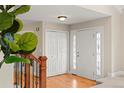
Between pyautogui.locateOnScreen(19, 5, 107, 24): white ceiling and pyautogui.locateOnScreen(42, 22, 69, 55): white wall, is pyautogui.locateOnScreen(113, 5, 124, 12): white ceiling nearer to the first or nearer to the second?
pyautogui.locateOnScreen(19, 5, 107, 24): white ceiling

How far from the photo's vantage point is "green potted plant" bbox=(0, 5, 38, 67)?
62cm

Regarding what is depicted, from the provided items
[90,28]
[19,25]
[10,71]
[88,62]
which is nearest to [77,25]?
[90,28]

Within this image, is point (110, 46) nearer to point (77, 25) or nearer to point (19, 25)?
point (77, 25)

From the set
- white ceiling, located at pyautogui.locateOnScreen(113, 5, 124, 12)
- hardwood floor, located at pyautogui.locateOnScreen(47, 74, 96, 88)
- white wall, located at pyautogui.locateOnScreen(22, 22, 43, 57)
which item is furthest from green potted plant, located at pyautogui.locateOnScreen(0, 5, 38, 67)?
white wall, located at pyautogui.locateOnScreen(22, 22, 43, 57)

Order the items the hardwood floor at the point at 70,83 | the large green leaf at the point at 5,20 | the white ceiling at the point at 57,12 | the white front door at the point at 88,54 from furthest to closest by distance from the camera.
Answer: the white front door at the point at 88,54, the hardwood floor at the point at 70,83, the white ceiling at the point at 57,12, the large green leaf at the point at 5,20

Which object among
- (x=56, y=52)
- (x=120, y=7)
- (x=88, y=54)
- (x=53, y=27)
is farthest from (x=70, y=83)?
(x=120, y=7)

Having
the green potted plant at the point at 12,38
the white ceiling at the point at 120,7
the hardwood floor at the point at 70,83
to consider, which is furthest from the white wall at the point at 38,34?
the green potted plant at the point at 12,38

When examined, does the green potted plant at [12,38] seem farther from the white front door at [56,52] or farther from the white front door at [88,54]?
the white front door at [56,52]

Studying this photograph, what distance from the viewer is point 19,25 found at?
2.44 ft

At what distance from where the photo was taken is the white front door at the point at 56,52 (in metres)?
5.82

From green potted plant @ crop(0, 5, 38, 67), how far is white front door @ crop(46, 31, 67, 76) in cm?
500

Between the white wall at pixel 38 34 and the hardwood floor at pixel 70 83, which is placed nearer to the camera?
the hardwood floor at pixel 70 83

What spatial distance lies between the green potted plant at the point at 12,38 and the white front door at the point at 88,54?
4.52m

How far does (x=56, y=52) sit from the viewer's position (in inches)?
240
